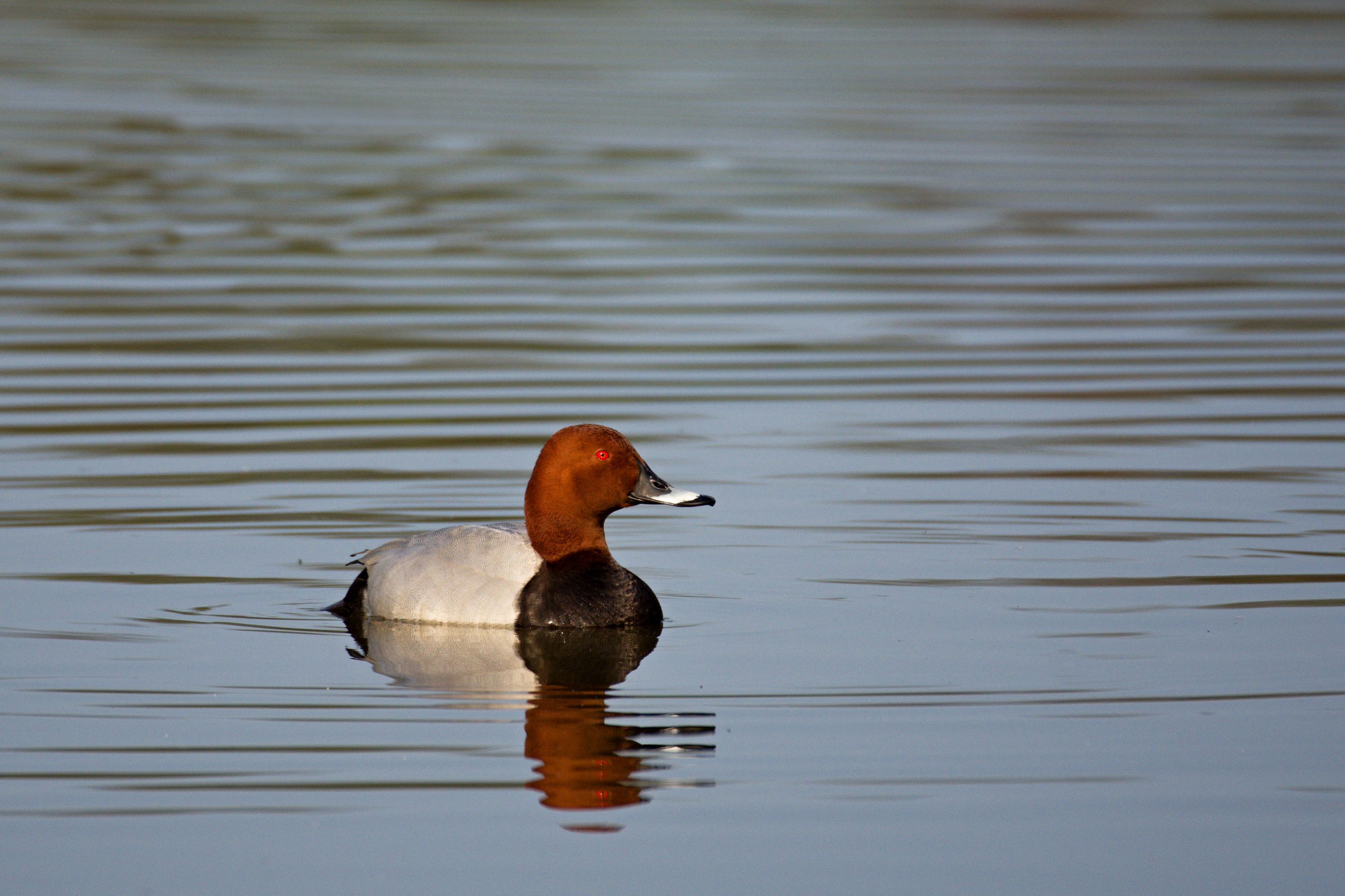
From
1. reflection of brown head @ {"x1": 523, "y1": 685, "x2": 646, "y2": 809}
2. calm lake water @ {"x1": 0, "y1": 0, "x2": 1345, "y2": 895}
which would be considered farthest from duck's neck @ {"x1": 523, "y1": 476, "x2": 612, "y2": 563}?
reflection of brown head @ {"x1": 523, "y1": 685, "x2": 646, "y2": 809}

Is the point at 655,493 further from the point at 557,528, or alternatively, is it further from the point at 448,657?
the point at 448,657

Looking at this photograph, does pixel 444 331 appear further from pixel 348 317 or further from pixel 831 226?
pixel 831 226

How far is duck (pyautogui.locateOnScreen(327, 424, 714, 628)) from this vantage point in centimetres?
761

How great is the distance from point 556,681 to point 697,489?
2739 millimetres

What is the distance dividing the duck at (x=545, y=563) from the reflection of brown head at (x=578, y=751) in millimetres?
755

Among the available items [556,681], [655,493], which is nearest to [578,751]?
[556,681]

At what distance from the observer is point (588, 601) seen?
24.9ft

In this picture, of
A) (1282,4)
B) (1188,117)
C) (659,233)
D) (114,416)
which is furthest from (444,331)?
(1282,4)

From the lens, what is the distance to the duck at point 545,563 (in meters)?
7.61

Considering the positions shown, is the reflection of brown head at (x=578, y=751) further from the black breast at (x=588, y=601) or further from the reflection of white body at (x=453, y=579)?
the reflection of white body at (x=453, y=579)

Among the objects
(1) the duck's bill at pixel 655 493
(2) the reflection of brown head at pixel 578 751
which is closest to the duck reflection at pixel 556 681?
(2) the reflection of brown head at pixel 578 751

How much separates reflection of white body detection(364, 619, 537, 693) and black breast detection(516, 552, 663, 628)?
0.13 m

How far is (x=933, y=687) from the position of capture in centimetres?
670

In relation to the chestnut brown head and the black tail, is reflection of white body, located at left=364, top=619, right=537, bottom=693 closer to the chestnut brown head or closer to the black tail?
the black tail
